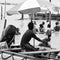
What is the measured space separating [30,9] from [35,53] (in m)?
2.31

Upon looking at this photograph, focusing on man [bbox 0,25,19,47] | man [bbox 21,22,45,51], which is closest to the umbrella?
man [bbox 0,25,19,47]

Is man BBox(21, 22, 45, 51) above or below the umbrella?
below

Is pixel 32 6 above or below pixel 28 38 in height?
above

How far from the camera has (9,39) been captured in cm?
807

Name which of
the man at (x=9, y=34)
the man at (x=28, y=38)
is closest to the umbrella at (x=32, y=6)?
the man at (x=9, y=34)

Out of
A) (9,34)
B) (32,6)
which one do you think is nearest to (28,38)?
(9,34)

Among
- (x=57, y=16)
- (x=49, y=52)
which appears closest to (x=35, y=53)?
(x=49, y=52)

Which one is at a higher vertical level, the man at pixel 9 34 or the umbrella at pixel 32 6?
the umbrella at pixel 32 6

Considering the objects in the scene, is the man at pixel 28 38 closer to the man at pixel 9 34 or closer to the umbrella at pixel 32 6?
the man at pixel 9 34

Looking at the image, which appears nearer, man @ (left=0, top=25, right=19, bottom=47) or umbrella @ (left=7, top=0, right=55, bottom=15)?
man @ (left=0, top=25, right=19, bottom=47)

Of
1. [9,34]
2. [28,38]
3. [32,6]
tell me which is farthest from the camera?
[32,6]

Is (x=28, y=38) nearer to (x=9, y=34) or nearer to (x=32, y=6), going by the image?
(x=9, y=34)

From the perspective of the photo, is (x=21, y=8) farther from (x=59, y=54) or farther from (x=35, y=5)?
(x=59, y=54)

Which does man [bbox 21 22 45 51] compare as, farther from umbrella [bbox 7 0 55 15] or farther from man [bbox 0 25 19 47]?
umbrella [bbox 7 0 55 15]
